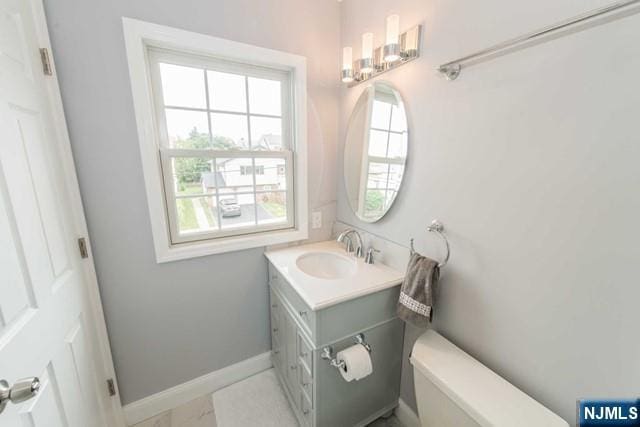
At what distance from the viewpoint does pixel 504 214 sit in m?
0.90

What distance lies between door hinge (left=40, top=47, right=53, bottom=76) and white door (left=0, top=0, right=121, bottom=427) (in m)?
0.02

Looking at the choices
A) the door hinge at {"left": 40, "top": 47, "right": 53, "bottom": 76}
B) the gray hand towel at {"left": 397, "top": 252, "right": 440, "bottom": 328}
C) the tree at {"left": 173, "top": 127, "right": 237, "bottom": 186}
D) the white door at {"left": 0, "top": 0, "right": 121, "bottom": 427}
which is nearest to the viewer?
the white door at {"left": 0, "top": 0, "right": 121, "bottom": 427}

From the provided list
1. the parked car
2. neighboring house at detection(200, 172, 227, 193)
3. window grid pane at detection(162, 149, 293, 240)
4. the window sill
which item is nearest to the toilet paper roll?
the window sill

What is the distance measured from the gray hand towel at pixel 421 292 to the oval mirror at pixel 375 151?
1.34 feet

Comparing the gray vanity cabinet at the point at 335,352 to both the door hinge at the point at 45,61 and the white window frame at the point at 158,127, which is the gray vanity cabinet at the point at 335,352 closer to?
the white window frame at the point at 158,127

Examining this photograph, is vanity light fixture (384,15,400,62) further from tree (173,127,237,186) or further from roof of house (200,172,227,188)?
roof of house (200,172,227,188)

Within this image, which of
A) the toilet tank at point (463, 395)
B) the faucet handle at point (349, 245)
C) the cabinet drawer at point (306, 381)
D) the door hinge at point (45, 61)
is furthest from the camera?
the faucet handle at point (349, 245)

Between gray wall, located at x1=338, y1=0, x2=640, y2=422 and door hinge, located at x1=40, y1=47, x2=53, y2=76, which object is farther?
door hinge, located at x1=40, y1=47, x2=53, y2=76

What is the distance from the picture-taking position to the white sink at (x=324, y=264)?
1.58 m

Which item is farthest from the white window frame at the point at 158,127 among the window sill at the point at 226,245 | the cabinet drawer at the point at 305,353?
the cabinet drawer at the point at 305,353

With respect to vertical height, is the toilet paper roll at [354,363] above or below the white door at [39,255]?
below

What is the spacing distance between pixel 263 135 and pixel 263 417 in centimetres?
177

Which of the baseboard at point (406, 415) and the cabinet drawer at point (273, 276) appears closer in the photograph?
the baseboard at point (406, 415)

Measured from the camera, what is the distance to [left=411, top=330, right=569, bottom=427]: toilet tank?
789mm
